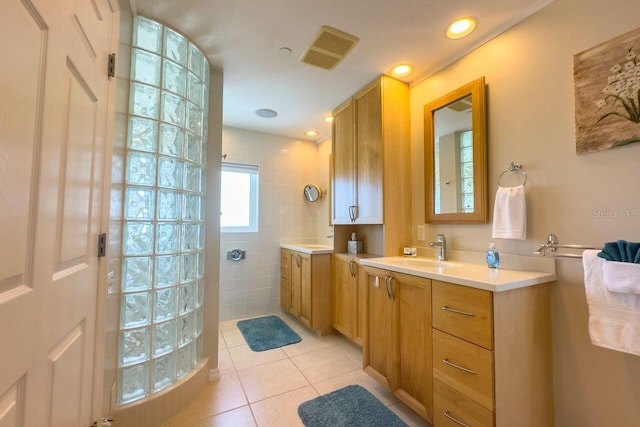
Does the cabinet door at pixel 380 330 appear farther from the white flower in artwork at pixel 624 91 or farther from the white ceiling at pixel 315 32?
the white ceiling at pixel 315 32

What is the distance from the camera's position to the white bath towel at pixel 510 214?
146 centimetres

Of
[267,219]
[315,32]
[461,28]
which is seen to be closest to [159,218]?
[315,32]

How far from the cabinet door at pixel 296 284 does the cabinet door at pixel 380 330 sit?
45.2 inches

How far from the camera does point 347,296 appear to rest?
248 centimetres

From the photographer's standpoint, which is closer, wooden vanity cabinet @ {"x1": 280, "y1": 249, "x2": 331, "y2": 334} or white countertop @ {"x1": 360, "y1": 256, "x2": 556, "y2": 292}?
white countertop @ {"x1": 360, "y1": 256, "x2": 556, "y2": 292}

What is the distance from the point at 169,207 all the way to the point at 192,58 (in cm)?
103

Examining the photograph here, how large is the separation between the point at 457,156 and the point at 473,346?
4.07 ft

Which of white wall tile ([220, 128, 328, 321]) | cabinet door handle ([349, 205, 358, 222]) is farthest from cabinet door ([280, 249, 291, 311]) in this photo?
cabinet door handle ([349, 205, 358, 222])

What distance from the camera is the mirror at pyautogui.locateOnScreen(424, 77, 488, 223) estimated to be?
1698 mm

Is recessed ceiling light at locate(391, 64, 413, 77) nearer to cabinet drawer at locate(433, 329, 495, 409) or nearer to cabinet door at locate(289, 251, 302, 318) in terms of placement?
cabinet drawer at locate(433, 329, 495, 409)

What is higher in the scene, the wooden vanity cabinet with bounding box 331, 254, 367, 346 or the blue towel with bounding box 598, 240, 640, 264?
the blue towel with bounding box 598, 240, 640, 264

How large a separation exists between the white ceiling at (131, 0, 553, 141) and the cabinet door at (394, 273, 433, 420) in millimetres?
1532

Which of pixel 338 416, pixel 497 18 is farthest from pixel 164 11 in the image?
pixel 338 416

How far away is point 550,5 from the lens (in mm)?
1408
